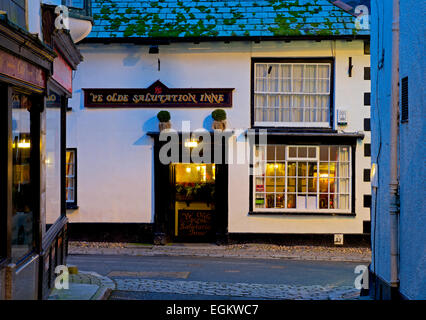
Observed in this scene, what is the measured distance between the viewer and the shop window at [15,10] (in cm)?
683

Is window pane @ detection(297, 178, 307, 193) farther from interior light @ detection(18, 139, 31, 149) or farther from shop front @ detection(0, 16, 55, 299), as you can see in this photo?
interior light @ detection(18, 139, 31, 149)

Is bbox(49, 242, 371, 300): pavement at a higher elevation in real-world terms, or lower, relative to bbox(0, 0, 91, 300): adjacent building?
lower

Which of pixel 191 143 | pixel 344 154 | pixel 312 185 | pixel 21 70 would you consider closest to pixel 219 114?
pixel 191 143

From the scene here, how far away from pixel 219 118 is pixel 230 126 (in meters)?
0.47

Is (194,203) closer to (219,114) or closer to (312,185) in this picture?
(219,114)

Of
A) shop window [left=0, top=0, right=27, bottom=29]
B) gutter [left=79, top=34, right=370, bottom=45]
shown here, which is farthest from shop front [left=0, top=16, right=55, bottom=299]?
gutter [left=79, top=34, right=370, bottom=45]

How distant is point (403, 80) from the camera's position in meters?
8.12

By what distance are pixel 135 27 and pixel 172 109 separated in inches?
99.5

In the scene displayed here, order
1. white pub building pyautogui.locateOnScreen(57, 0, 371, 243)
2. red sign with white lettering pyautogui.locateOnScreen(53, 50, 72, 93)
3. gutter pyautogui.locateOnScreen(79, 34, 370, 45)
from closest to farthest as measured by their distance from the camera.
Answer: red sign with white lettering pyautogui.locateOnScreen(53, 50, 72, 93) → gutter pyautogui.locateOnScreen(79, 34, 370, 45) → white pub building pyautogui.locateOnScreen(57, 0, 371, 243)

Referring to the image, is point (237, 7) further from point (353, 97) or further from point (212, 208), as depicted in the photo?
point (212, 208)

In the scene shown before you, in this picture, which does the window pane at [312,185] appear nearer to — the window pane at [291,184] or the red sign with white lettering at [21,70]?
the window pane at [291,184]

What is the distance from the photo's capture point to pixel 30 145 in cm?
809

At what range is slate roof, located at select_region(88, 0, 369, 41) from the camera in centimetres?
1577

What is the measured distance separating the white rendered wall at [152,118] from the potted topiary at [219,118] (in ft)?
0.97
